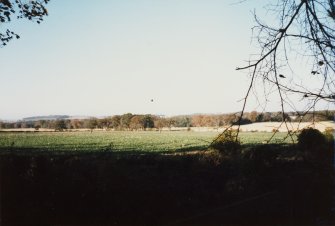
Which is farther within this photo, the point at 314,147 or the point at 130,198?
the point at 314,147

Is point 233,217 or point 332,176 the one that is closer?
point 233,217

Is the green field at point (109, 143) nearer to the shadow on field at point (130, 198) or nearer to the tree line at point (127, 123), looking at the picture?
the shadow on field at point (130, 198)

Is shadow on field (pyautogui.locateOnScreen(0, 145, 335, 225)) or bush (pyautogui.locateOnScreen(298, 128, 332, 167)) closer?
shadow on field (pyautogui.locateOnScreen(0, 145, 335, 225))

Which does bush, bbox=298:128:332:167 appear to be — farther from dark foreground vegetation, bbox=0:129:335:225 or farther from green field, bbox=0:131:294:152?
dark foreground vegetation, bbox=0:129:335:225

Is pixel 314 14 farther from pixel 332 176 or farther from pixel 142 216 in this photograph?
pixel 332 176

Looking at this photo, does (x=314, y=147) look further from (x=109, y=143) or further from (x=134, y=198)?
(x=109, y=143)

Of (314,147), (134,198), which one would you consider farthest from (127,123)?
(134,198)

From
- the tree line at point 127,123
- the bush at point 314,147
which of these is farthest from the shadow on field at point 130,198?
the tree line at point 127,123

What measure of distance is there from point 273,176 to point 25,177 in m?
12.7

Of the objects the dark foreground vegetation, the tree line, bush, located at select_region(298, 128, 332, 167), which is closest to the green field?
bush, located at select_region(298, 128, 332, 167)

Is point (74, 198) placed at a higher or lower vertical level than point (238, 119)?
lower

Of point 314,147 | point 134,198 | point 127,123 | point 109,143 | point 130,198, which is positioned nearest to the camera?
point 130,198

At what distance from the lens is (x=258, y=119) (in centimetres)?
369

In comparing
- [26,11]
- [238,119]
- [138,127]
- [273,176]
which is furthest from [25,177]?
[138,127]
